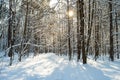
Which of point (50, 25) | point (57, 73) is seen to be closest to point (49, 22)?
point (50, 25)

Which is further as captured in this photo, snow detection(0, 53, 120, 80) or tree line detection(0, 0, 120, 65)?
tree line detection(0, 0, 120, 65)

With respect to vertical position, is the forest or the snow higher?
the forest

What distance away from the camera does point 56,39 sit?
207 feet

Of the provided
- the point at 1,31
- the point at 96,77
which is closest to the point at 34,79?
the point at 96,77

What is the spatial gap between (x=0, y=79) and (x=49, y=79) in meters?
2.17

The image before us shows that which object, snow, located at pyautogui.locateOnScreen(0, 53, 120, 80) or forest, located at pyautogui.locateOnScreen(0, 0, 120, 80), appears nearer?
snow, located at pyautogui.locateOnScreen(0, 53, 120, 80)

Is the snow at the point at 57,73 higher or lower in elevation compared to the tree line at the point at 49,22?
lower

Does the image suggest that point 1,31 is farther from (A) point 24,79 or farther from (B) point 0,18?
(A) point 24,79

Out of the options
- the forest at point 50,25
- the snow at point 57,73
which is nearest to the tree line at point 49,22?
the forest at point 50,25

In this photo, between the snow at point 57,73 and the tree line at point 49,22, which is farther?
the tree line at point 49,22

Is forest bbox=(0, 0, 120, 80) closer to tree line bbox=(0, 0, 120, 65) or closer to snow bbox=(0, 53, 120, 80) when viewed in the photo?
tree line bbox=(0, 0, 120, 65)

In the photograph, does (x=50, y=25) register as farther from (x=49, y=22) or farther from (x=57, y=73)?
(x=57, y=73)

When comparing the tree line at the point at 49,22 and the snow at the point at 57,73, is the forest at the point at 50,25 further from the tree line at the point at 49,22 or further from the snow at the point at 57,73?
the snow at the point at 57,73

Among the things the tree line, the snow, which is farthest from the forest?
the snow
